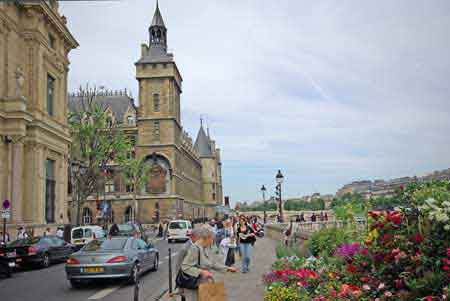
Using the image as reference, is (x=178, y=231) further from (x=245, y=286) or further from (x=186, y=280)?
(x=186, y=280)

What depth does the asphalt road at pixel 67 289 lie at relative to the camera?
12.2 meters

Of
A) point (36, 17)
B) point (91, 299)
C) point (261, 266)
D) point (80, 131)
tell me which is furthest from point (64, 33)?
point (91, 299)

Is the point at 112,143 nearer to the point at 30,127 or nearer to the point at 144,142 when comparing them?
the point at 30,127

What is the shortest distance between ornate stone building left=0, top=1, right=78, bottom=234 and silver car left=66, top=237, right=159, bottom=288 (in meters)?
20.6

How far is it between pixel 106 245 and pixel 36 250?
24.0 ft

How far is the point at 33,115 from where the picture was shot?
115 feet

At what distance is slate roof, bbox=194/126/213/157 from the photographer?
136875mm

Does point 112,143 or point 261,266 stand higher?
point 112,143

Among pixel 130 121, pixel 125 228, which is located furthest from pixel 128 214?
pixel 125 228

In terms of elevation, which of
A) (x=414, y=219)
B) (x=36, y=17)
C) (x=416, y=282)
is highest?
(x=36, y=17)

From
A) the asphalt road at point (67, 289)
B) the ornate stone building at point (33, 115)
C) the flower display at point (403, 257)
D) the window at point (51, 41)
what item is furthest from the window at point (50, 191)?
the flower display at point (403, 257)

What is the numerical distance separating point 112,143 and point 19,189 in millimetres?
10281

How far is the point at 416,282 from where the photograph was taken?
518 cm

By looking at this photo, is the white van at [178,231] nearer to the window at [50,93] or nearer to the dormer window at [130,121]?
the window at [50,93]
